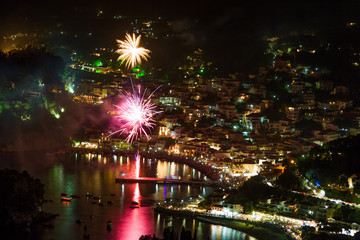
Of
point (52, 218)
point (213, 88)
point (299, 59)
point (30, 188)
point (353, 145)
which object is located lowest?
point (52, 218)

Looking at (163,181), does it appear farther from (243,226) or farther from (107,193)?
(243,226)

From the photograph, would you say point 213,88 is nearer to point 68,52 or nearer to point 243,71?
point 243,71

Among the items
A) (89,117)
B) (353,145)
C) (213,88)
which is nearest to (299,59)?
(213,88)

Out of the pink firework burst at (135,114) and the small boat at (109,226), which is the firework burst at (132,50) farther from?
the small boat at (109,226)

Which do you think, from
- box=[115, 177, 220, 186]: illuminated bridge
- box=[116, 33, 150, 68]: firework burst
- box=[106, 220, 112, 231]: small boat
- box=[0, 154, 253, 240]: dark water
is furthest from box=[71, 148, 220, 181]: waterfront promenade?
box=[106, 220, 112, 231]: small boat

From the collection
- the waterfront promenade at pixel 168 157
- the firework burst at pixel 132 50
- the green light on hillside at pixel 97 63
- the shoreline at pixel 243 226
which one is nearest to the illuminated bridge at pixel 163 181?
the waterfront promenade at pixel 168 157
